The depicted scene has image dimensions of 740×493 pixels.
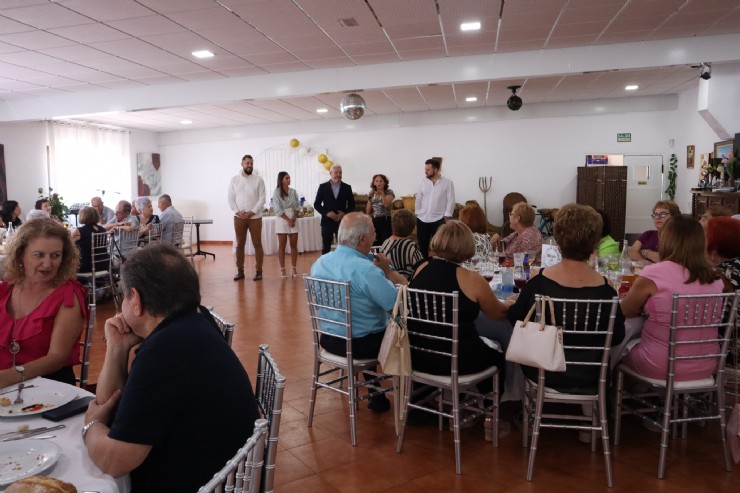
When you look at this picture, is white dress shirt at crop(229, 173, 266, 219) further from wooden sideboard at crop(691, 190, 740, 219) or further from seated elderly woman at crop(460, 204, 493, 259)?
wooden sideboard at crop(691, 190, 740, 219)

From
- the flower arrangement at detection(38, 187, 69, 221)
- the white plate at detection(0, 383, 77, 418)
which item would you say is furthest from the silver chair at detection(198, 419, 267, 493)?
the flower arrangement at detection(38, 187, 69, 221)

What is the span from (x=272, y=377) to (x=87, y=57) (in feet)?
23.0

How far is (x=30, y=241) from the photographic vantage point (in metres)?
2.36

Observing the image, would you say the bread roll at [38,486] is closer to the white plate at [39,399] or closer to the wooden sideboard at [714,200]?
the white plate at [39,399]

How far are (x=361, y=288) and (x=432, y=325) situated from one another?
1.61 ft

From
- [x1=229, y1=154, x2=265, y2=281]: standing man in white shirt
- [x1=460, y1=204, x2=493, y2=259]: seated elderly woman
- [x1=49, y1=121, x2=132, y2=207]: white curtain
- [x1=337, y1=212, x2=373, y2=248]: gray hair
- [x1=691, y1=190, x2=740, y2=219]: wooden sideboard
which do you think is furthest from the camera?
[x1=49, y1=121, x2=132, y2=207]: white curtain

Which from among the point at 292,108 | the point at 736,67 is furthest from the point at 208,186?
the point at 736,67

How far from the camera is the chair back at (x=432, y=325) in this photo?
9.06 feet

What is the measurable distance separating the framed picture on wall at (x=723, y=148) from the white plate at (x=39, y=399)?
28.4ft

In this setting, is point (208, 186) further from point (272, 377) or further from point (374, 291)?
point (272, 377)

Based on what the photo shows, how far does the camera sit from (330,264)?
3236mm

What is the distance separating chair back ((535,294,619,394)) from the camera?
255cm

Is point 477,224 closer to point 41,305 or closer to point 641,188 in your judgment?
point 41,305

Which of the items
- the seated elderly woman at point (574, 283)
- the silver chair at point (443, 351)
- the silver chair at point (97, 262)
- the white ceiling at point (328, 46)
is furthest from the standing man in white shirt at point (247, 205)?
the seated elderly woman at point (574, 283)
